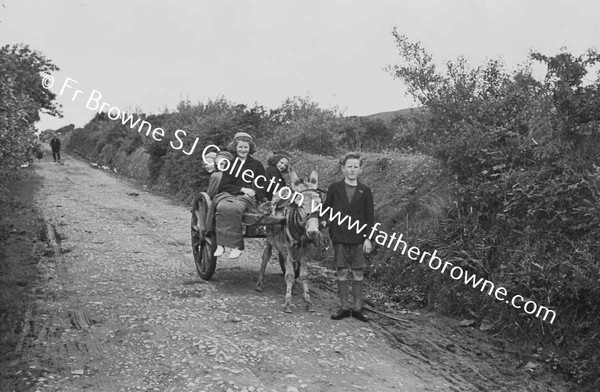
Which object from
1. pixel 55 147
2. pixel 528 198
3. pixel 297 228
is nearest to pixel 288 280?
pixel 297 228

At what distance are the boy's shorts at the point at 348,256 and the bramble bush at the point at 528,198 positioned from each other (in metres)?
1.38

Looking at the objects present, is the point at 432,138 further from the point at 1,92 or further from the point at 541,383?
the point at 1,92

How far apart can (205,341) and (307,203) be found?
217cm

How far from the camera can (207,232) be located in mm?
8133

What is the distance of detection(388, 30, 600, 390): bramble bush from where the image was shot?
581 centimetres

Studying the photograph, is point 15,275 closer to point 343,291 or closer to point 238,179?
point 238,179

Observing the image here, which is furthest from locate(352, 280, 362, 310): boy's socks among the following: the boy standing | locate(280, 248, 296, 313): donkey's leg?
locate(280, 248, 296, 313): donkey's leg

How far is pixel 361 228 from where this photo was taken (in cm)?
687

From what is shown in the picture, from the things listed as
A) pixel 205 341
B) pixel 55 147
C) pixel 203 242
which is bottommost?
pixel 55 147

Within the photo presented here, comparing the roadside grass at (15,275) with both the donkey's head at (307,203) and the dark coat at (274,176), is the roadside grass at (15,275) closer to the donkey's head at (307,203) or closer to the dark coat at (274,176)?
the donkey's head at (307,203)

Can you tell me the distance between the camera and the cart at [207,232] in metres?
7.49

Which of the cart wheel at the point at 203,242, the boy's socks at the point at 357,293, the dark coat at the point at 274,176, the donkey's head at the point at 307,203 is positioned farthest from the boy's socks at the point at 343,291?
the cart wheel at the point at 203,242

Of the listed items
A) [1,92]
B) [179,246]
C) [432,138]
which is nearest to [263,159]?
[179,246]

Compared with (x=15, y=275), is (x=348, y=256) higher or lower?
higher
